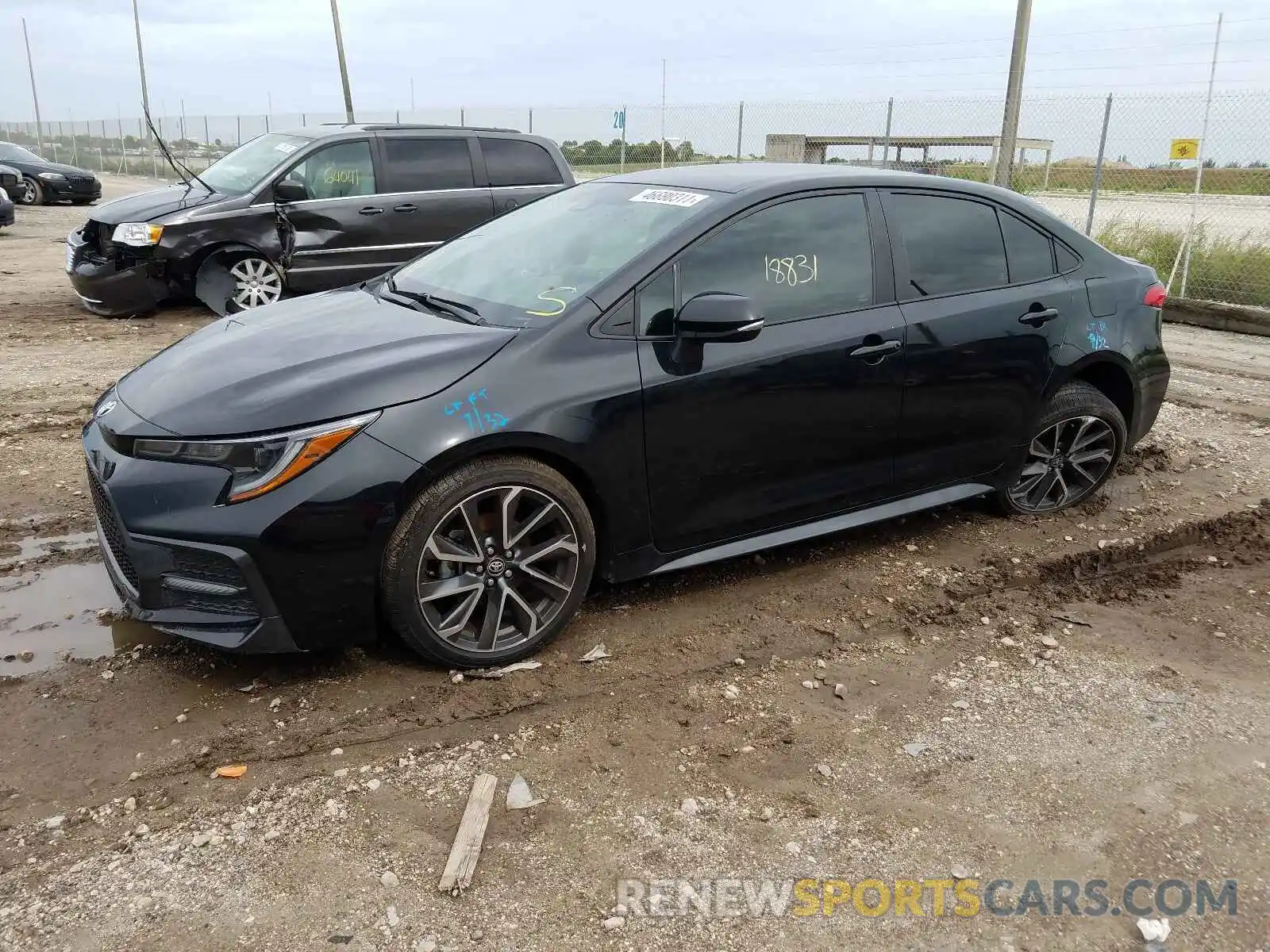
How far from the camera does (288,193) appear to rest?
28.8 feet

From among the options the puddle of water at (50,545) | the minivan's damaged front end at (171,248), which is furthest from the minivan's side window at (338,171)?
the puddle of water at (50,545)

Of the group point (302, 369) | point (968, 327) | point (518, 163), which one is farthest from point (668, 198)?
point (518, 163)

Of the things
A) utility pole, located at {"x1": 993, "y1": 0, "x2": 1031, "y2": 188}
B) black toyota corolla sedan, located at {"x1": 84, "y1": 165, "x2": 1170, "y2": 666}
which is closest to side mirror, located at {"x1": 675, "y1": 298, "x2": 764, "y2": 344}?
black toyota corolla sedan, located at {"x1": 84, "y1": 165, "x2": 1170, "y2": 666}

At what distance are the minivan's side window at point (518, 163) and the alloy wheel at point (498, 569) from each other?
7137 mm

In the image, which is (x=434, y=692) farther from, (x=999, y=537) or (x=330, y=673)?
(x=999, y=537)

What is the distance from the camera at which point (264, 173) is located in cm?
910

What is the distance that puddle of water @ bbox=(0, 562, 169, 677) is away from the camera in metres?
3.55

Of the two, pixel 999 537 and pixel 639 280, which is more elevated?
pixel 639 280

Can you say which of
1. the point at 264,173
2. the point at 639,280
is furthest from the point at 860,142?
the point at 639,280

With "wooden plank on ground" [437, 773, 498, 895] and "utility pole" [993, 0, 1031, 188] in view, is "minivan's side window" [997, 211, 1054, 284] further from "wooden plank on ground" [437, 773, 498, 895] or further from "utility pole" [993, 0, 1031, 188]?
"utility pole" [993, 0, 1031, 188]

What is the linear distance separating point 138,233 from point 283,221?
125 cm

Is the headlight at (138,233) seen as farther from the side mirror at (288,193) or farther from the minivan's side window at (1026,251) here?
the minivan's side window at (1026,251)

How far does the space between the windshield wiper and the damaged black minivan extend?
15.5 ft

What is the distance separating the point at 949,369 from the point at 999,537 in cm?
100
